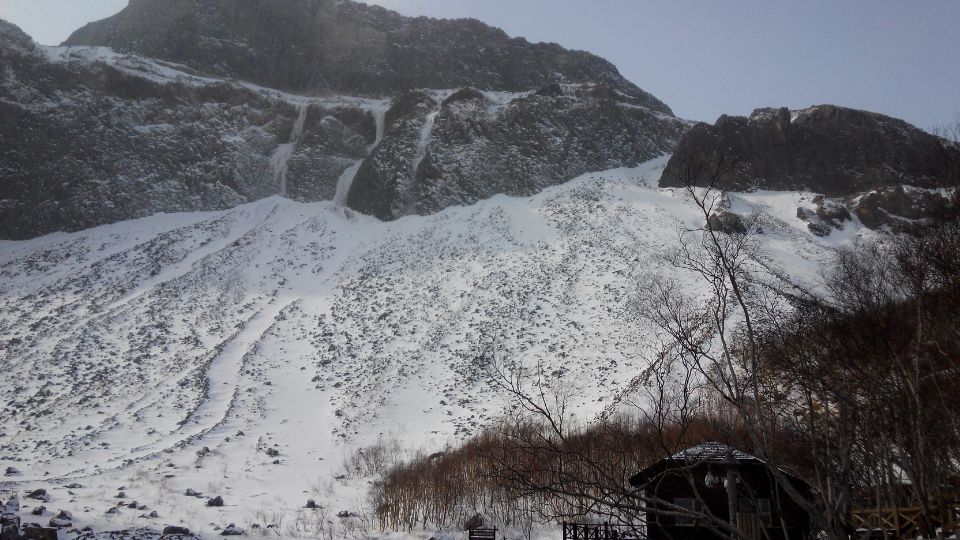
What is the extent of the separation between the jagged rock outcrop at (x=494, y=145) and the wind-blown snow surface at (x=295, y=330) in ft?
9.74

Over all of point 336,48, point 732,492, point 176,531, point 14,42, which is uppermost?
point 336,48

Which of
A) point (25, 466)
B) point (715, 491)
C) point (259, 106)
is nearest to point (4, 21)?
point (259, 106)

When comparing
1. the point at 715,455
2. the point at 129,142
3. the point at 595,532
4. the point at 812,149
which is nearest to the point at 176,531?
the point at 595,532

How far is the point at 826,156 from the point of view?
179ft

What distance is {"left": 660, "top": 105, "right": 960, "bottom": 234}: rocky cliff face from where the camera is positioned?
48.4 metres

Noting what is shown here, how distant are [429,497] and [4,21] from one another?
71.1m

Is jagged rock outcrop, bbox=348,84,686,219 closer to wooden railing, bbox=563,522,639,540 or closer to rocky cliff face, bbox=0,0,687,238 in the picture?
rocky cliff face, bbox=0,0,687,238

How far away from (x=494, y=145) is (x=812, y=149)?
94.6 feet

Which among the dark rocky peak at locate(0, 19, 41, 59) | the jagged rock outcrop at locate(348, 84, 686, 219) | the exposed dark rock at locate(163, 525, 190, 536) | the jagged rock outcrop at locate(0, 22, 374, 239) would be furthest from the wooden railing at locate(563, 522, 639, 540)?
the dark rocky peak at locate(0, 19, 41, 59)

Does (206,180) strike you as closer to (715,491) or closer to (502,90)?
(502,90)

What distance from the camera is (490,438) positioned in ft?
90.5

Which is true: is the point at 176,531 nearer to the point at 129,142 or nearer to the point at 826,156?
the point at 129,142

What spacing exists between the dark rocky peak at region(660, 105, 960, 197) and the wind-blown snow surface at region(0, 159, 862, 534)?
280 cm

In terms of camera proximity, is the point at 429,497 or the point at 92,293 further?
the point at 92,293
